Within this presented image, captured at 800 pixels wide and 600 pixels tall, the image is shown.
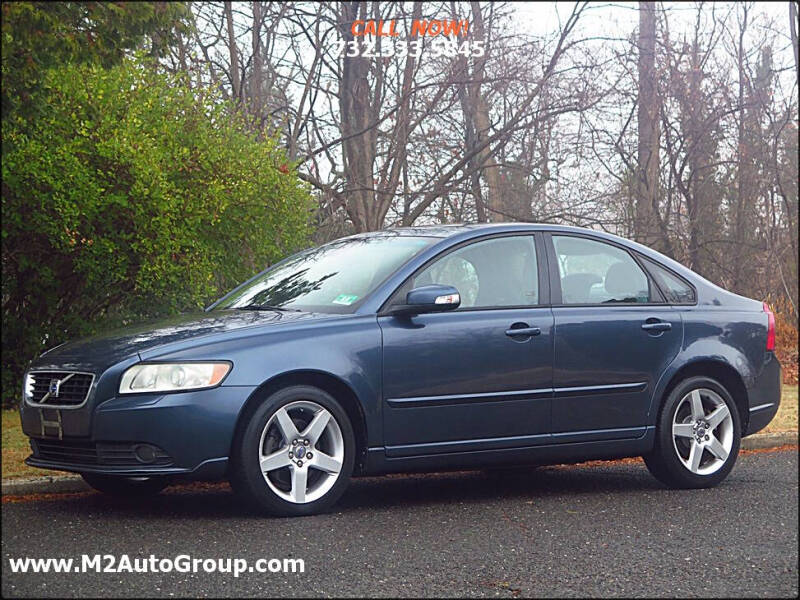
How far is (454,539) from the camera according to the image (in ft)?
19.7

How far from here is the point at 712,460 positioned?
7.88 meters

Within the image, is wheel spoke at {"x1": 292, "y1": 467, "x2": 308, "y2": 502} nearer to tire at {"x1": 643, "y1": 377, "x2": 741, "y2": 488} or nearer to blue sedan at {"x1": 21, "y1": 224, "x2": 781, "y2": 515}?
blue sedan at {"x1": 21, "y1": 224, "x2": 781, "y2": 515}

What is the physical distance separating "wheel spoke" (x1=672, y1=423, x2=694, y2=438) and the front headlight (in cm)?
317

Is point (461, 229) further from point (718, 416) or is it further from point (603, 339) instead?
point (718, 416)

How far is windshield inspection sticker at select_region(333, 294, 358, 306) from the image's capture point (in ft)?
22.7

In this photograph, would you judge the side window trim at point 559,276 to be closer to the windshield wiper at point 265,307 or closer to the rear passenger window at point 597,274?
the rear passenger window at point 597,274

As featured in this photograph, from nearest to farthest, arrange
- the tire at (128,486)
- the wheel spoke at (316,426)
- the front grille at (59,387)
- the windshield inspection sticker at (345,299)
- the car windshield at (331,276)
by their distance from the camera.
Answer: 1. the front grille at (59,387)
2. the wheel spoke at (316,426)
3. the windshield inspection sticker at (345,299)
4. the car windshield at (331,276)
5. the tire at (128,486)

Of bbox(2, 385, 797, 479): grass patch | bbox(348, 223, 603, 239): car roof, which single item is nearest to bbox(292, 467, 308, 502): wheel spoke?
bbox(348, 223, 603, 239): car roof

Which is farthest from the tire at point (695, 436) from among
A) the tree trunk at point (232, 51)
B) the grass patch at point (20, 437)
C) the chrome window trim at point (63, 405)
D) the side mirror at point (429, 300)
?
the tree trunk at point (232, 51)

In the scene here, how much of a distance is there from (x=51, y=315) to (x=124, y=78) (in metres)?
2.71

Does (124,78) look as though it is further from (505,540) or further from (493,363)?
(505,540)

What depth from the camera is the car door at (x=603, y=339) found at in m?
7.31

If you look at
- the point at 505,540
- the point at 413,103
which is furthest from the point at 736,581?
the point at 413,103

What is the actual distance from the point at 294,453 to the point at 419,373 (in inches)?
34.6
